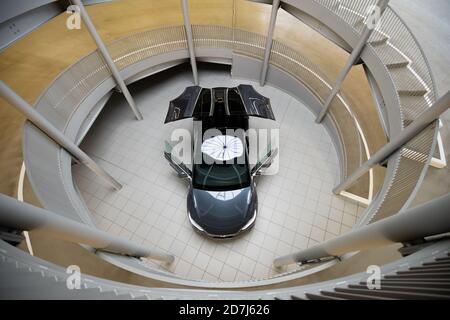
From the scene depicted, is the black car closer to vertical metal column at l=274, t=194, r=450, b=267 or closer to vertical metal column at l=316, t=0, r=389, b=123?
vertical metal column at l=316, t=0, r=389, b=123

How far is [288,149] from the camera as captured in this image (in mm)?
8578

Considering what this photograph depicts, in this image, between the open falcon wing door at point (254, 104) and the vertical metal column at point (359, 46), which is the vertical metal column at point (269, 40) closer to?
the open falcon wing door at point (254, 104)

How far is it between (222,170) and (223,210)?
1.04 m

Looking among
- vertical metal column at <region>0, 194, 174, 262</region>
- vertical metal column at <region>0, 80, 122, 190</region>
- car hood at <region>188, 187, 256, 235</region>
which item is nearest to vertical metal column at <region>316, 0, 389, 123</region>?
car hood at <region>188, 187, 256, 235</region>

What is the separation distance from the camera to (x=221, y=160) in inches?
274

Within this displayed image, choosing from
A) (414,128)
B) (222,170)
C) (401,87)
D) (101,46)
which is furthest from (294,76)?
(101,46)

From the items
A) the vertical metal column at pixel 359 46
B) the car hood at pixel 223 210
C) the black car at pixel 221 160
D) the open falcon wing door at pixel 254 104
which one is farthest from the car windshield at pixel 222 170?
the vertical metal column at pixel 359 46

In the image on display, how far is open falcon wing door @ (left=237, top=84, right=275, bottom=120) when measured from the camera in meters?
7.20

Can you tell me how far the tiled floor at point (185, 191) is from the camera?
696 centimetres

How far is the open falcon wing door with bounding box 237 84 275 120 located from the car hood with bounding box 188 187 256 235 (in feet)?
6.84
